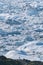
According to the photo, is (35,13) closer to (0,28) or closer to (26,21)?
(26,21)

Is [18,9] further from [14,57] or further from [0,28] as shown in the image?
[14,57]

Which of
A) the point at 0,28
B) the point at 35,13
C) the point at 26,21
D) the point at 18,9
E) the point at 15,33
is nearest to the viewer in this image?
the point at 15,33

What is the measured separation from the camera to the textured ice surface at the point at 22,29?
7.58m

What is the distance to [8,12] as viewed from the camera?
12.7 metres

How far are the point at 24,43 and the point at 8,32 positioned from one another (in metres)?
1.41

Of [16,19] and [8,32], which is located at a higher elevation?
[16,19]

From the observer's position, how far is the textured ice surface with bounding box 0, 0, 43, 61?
758 centimetres

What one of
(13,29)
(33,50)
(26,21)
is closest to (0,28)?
(13,29)

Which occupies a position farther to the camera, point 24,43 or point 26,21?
point 26,21

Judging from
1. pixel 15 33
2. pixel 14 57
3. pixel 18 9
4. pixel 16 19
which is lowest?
pixel 14 57

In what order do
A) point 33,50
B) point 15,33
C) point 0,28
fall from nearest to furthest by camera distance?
point 33,50 < point 15,33 < point 0,28

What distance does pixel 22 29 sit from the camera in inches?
388

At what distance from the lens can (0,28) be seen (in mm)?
10023

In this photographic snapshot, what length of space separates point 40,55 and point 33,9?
622 centimetres
